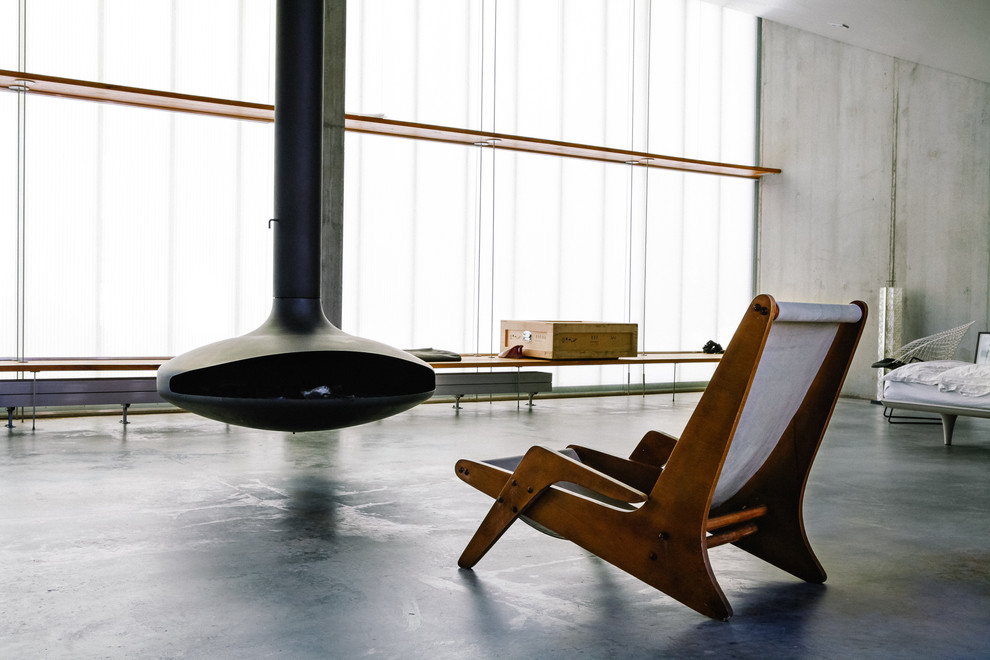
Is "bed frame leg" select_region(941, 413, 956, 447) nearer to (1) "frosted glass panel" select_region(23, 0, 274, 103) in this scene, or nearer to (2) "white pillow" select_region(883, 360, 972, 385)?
(2) "white pillow" select_region(883, 360, 972, 385)

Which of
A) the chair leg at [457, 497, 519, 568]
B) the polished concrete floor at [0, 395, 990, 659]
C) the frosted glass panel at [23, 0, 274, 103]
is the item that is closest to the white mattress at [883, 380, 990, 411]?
the polished concrete floor at [0, 395, 990, 659]

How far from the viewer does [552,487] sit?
270 centimetres

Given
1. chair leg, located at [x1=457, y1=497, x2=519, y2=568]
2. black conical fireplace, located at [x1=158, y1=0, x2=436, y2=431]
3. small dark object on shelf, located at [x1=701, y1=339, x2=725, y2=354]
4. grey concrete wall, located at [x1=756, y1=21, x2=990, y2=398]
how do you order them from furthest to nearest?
small dark object on shelf, located at [x1=701, y1=339, x2=725, y2=354] → grey concrete wall, located at [x1=756, y1=21, x2=990, y2=398] → black conical fireplace, located at [x1=158, y1=0, x2=436, y2=431] → chair leg, located at [x1=457, y1=497, x2=519, y2=568]

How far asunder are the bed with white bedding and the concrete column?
4342mm

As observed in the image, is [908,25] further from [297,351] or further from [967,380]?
[297,351]

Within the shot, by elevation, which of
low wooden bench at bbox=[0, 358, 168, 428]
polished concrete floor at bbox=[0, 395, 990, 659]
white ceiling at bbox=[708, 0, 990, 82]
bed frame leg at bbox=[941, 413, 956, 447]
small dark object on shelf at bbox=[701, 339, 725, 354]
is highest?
white ceiling at bbox=[708, 0, 990, 82]

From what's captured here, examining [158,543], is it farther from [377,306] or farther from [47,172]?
[377,306]

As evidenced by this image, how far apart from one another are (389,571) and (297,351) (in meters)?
1.07

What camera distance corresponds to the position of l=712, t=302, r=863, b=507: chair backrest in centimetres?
242

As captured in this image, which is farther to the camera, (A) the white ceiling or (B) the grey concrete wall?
(B) the grey concrete wall

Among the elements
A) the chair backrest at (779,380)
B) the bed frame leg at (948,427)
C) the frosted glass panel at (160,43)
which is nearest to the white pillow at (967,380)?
the bed frame leg at (948,427)

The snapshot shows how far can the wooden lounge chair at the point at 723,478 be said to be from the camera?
2363mm

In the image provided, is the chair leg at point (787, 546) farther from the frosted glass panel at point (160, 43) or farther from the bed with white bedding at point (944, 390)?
the frosted glass panel at point (160, 43)

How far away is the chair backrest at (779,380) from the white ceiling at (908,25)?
5.25 m
